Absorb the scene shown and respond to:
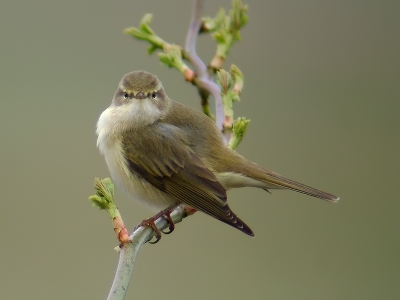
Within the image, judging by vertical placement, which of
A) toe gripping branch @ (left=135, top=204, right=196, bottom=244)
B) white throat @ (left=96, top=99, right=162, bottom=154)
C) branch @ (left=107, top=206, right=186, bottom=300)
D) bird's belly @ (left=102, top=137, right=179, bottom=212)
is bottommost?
branch @ (left=107, top=206, right=186, bottom=300)

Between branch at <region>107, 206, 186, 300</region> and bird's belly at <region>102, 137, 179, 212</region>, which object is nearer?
branch at <region>107, 206, 186, 300</region>

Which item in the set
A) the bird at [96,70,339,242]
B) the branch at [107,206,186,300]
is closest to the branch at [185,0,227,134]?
the bird at [96,70,339,242]

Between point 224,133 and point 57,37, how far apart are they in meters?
6.40

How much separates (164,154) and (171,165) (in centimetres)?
9

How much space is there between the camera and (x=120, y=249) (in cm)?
246

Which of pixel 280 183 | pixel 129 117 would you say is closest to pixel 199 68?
pixel 129 117

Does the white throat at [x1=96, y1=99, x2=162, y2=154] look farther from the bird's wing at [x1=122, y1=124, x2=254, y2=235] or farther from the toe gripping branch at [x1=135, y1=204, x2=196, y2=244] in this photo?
the toe gripping branch at [x1=135, y1=204, x2=196, y2=244]

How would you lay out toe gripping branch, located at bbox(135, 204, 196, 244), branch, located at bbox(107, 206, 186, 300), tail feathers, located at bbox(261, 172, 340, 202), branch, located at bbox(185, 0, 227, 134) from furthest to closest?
1. tail feathers, located at bbox(261, 172, 340, 202)
2. branch, located at bbox(185, 0, 227, 134)
3. toe gripping branch, located at bbox(135, 204, 196, 244)
4. branch, located at bbox(107, 206, 186, 300)

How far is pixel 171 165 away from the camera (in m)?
3.78

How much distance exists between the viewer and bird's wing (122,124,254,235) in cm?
360

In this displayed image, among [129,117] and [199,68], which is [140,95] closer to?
[129,117]

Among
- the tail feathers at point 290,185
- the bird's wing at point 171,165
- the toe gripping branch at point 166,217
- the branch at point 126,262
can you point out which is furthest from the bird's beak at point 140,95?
the branch at point 126,262

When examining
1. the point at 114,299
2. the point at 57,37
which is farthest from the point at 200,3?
the point at 57,37

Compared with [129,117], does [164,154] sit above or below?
below
